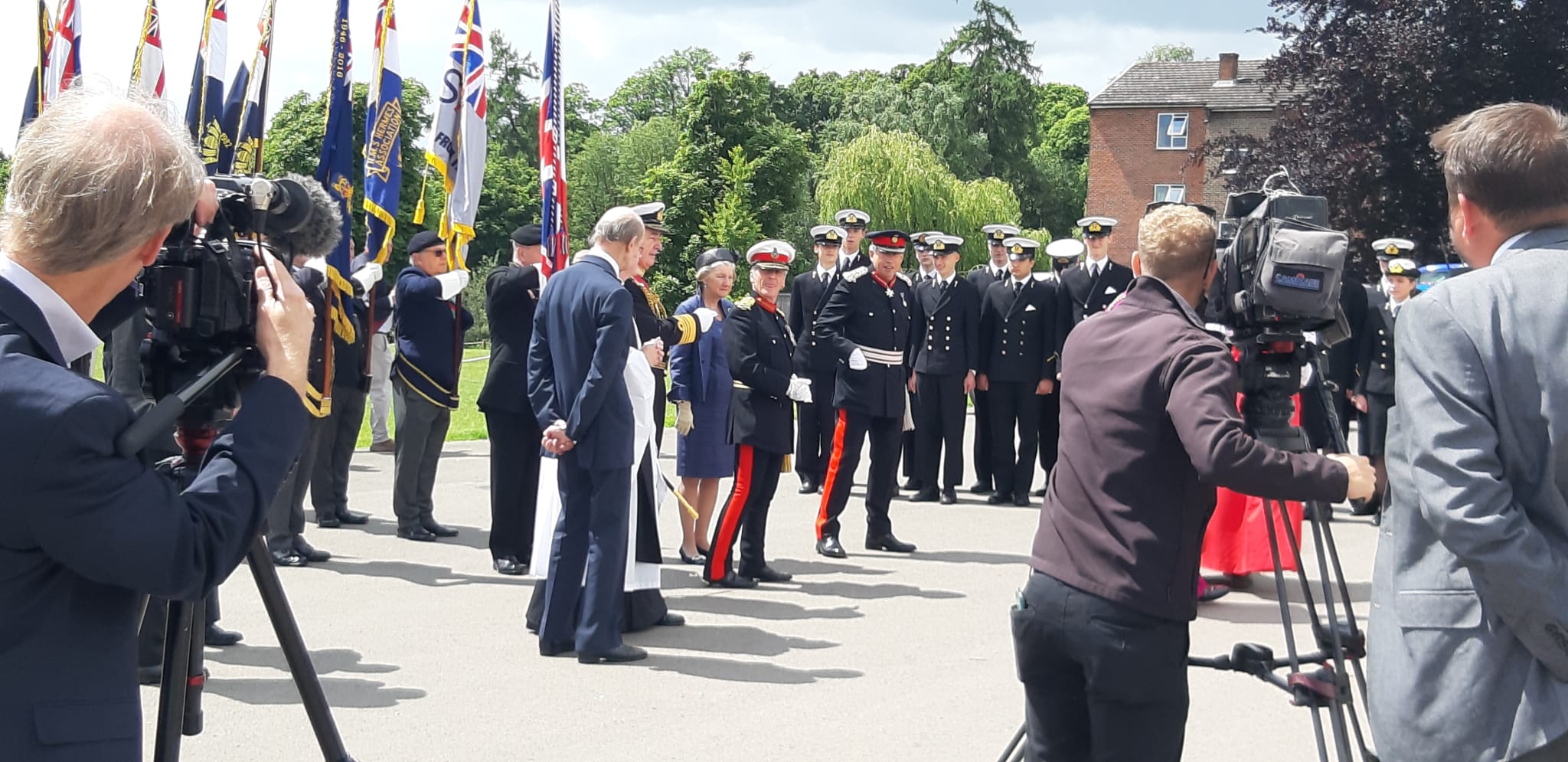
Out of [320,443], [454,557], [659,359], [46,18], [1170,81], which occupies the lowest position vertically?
[454,557]

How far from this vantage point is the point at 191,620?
287 centimetres

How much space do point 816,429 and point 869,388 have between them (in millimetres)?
2863

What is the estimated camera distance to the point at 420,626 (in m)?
7.48

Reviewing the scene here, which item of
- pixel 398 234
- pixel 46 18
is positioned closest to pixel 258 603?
pixel 46 18

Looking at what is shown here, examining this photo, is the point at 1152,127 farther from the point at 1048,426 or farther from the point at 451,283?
the point at 451,283

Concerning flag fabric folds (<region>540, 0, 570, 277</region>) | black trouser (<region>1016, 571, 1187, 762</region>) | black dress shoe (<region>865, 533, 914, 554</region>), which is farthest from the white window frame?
black trouser (<region>1016, 571, 1187, 762</region>)

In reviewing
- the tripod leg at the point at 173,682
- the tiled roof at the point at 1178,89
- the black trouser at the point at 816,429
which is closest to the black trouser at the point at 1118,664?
the tripod leg at the point at 173,682

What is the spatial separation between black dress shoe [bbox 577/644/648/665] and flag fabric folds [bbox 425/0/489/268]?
5690mm

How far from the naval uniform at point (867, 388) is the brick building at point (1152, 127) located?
53.4 metres

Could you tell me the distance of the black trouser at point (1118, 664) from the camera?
341 cm

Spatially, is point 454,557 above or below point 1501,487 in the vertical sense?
below

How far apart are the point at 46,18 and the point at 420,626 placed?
263 inches

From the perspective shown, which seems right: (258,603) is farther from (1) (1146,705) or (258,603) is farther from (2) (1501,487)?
(2) (1501,487)

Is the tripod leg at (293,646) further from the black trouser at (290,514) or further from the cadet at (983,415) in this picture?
the cadet at (983,415)
